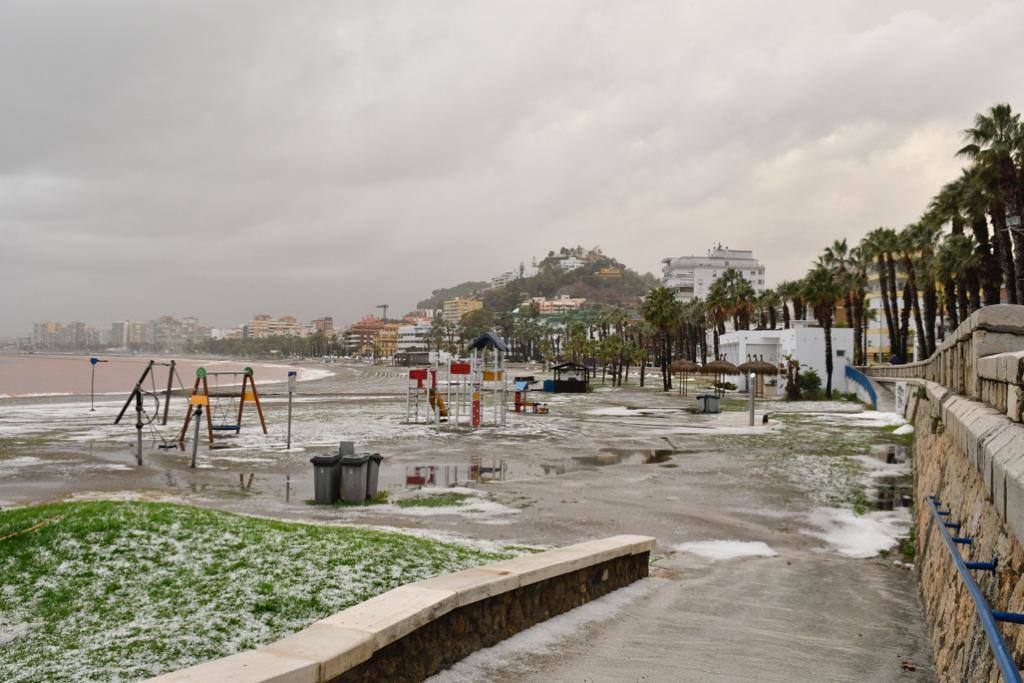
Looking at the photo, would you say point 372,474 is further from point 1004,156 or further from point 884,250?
point 884,250

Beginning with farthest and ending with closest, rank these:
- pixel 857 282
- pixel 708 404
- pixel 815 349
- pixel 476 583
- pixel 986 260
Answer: pixel 857 282 → pixel 815 349 → pixel 708 404 → pixel 986 260 → pixel 476 583

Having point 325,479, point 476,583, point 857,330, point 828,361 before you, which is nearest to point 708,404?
point 828,361

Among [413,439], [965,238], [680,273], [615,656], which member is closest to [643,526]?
[615,656]

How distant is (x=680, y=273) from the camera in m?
200

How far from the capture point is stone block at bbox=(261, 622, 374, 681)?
4055 millimetres

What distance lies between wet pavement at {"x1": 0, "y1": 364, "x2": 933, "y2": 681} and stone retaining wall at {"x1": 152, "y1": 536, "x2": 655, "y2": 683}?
409mm

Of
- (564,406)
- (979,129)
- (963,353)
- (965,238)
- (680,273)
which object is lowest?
(564,406)

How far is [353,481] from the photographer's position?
13.7m

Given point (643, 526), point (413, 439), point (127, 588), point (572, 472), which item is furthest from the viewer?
point (413, 439)

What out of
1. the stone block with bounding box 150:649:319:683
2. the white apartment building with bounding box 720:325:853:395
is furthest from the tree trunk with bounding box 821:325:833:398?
the stone block with bounding box 150:649:319:683

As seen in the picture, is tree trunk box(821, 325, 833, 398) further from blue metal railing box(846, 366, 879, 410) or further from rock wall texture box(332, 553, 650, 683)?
rock wall texture box(332, 553, 650, 683)

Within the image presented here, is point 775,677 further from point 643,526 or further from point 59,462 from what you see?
point 59,462

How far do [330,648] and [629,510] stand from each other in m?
10.0

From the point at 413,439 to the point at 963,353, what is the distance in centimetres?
1873
